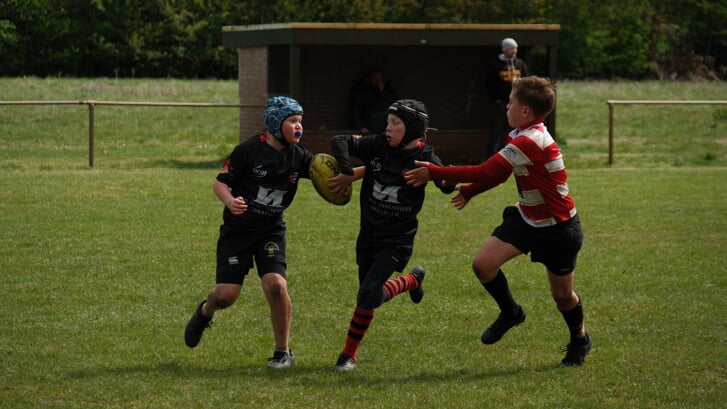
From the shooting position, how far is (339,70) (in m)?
22.2

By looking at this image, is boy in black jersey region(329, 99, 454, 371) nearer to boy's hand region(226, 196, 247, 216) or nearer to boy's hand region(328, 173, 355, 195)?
boy's hand region(328, 173, 355, 195)

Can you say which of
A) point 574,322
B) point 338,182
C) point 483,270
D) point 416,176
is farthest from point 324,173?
point 574,322

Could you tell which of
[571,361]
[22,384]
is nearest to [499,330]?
[571,361]

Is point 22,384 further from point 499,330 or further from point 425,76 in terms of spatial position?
point 425,76

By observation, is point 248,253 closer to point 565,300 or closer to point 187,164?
point 565,300

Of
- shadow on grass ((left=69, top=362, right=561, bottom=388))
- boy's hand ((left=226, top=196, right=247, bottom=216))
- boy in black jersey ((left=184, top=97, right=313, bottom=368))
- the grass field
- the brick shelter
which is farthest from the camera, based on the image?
the brick shelter

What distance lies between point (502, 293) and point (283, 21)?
155 ft

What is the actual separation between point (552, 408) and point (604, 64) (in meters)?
59.4

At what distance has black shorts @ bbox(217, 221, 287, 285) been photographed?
695 centimetres

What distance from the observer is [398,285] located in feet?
24.2

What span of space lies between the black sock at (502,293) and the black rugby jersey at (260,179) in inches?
52.3

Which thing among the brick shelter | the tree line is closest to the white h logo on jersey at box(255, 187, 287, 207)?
the brick shelter

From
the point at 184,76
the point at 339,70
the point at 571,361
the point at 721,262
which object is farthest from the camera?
the point at 184,76

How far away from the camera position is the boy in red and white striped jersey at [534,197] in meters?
6.80
